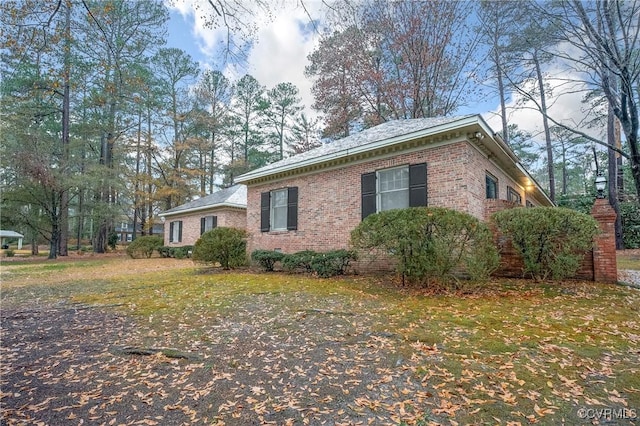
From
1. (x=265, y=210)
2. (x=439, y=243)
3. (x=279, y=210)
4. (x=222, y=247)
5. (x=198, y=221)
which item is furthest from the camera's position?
(x=198, y=221)

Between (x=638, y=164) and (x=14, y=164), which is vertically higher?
(x=14, y=164)

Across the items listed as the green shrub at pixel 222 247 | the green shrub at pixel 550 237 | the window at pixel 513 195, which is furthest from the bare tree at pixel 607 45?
the green shrub at pixel 222 247

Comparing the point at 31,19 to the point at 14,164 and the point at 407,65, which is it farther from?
the point at 407,65

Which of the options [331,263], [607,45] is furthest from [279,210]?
[607,45]

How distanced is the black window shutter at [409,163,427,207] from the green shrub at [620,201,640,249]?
16.0 meters

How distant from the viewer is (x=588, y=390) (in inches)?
93.7

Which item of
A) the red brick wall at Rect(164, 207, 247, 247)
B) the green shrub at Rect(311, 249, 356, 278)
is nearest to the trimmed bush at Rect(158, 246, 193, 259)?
the red brick wall at Rect(164, 207, 247, 247)

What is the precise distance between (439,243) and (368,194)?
3.18 meters

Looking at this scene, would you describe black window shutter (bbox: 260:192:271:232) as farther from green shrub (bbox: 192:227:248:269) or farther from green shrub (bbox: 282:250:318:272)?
green shrub (bbox: 282:250:318:272)

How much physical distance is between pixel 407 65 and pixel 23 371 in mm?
17561

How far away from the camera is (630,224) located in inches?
651

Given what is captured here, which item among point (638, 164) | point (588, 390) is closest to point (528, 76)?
point (638, 164)

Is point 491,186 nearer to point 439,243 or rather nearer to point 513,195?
point 513,195

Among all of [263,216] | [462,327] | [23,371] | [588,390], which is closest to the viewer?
[588,390]
